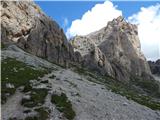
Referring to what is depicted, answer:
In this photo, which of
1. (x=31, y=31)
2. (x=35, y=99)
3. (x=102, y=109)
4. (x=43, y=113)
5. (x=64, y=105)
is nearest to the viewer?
(x=43, y=113)

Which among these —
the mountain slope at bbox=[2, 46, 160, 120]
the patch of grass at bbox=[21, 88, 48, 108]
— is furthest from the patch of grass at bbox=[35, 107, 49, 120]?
the patch of grass at bbox=[21, 88, 48, 108]

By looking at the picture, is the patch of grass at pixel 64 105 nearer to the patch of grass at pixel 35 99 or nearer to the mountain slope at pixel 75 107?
the mountain slope at pixel 75 107

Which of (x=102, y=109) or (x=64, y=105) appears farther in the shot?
→ (x=102, y=109)

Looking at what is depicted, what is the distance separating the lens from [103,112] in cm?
4347

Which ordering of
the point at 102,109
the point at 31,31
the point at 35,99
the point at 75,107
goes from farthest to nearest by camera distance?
1. the point at 31,31
2. the point at 102,109
3. the point at 75,107
4. the point at 35,99

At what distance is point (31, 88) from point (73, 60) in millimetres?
129470

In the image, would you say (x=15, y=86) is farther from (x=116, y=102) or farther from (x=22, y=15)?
(x=22, y=15)

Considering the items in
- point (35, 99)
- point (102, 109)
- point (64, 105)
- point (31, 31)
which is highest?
point (31, 31)

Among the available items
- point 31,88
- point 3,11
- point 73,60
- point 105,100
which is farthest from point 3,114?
point 73,60

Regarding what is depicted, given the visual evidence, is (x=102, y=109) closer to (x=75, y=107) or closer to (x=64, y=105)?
(x=75, y=107)

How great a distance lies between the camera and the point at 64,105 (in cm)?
4250

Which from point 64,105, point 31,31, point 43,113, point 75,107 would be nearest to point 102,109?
point 75,107

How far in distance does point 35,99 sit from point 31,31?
326 ft

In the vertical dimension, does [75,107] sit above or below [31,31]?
below
